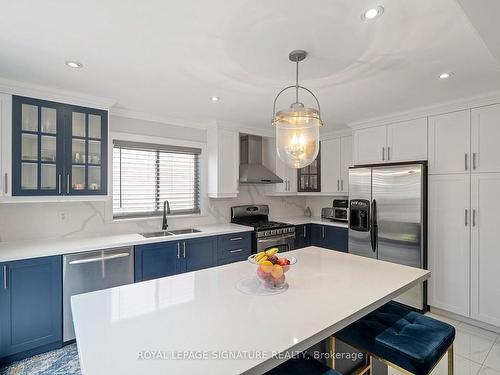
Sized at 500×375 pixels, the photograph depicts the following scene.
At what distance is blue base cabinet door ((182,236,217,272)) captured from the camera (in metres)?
3.11

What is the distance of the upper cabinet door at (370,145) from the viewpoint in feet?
11.5

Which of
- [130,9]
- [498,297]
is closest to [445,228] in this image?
[498,297]

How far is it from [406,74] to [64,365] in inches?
142

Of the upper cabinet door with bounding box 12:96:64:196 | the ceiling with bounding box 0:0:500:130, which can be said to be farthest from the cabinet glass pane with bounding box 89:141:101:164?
the ceiling with bounding box 0:0:500:130

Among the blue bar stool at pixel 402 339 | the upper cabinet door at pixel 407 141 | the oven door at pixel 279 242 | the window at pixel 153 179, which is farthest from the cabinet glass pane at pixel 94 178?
the upper cabinet door at pixel 407 141

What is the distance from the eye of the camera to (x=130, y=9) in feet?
4.69

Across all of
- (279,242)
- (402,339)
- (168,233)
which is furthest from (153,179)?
(402,339)

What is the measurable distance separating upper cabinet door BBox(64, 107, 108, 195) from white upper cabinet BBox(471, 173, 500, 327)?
3814 millimetres

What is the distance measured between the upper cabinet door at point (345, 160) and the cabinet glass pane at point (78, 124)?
136 inches

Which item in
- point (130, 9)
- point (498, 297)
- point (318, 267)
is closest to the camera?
point (130, 9)

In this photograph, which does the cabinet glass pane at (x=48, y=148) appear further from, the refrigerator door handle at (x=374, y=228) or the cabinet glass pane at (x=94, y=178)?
the refrigerator door handle at (x=374, y=228)

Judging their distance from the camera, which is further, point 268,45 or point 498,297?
point 498,297

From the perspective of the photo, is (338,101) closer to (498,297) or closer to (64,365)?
(498,297)

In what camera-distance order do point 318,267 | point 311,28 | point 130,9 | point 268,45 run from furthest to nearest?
point 318,267, point 268,45, point 311,28, point 130,9
